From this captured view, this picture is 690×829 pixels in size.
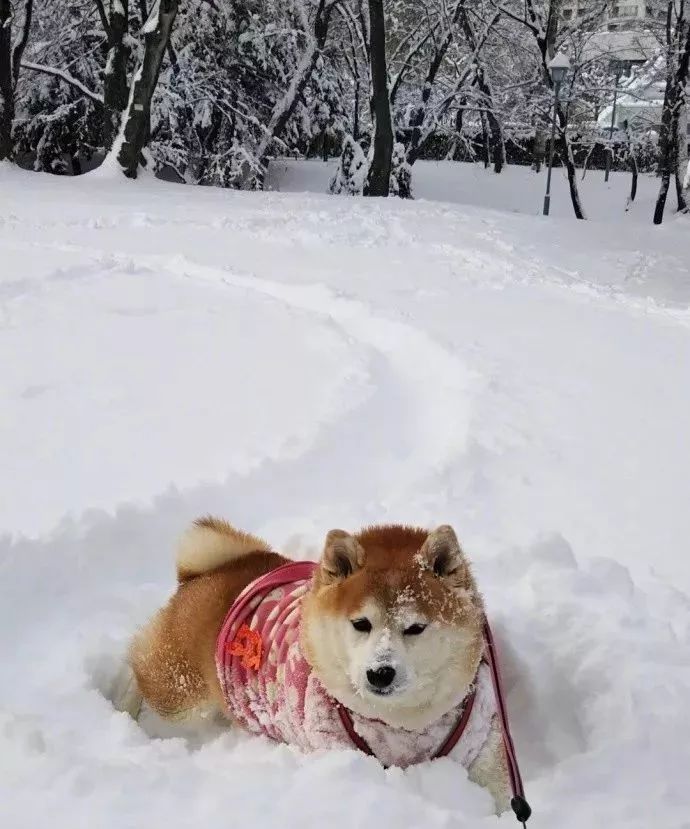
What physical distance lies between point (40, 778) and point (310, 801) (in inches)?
28.4

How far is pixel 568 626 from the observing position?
2.91 metres

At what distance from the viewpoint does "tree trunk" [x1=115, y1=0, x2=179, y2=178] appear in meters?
15.8

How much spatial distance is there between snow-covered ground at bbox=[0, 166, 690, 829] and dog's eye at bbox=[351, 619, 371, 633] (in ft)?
1.08

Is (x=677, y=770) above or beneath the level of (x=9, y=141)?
beneath

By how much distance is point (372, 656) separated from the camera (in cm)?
206

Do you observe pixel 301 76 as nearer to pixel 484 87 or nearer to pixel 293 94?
pixel 293 94

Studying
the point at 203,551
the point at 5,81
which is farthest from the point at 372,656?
the point at 5,81

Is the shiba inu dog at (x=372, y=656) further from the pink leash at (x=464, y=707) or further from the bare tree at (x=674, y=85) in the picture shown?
the bare tree at (x=674, y=85)

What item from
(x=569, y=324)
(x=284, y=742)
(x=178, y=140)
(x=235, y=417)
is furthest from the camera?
(x=178, y=140)

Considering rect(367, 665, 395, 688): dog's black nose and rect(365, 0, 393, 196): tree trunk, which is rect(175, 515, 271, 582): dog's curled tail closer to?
rect(367, 665, 395, 688): dog's black nose

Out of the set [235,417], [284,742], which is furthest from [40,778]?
[235,417]

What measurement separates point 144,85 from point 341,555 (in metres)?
15.8

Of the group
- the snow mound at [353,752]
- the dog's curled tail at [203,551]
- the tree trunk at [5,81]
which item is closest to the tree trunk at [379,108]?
the tree trunk at [5,81]

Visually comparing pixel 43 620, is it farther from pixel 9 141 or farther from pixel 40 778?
pixel 9 141
